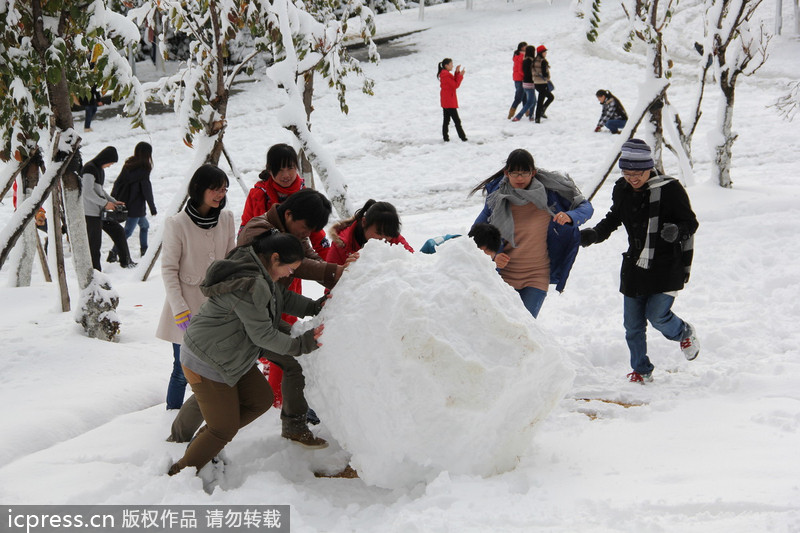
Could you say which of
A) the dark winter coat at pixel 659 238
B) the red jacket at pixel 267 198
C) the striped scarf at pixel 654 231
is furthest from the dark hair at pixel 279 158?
the striped scarf at pixel 654 231

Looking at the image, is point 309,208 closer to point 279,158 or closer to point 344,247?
point 344,247

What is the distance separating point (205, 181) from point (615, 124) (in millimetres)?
10878

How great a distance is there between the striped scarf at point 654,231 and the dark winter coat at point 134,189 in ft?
21.0

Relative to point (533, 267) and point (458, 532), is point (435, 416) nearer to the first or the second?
point (458, 532)

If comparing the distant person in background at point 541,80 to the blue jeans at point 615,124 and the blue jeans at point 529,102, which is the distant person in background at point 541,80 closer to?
the blue jeans at point 529,102

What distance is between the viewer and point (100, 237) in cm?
795

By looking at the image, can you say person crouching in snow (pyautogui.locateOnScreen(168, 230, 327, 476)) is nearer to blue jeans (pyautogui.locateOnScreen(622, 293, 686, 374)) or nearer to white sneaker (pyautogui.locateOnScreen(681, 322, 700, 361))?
blue jeans (pyautogui.locateOnScreen(622, 293, 686, 374))

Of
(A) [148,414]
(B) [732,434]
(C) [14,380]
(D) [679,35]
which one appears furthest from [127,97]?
(D) [679,35]

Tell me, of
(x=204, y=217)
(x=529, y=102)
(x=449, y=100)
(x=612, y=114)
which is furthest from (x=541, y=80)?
(x=204, y=217)

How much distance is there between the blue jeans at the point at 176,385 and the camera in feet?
13.3

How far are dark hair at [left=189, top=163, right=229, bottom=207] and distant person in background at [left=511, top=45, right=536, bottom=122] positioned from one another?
11.6 m

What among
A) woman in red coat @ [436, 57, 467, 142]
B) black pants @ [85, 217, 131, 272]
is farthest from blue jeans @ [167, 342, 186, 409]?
woman in red coat @ [436, 57, 467, 142]

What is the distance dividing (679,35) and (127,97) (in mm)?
20003

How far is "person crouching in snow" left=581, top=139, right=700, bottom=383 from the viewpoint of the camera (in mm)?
4176
